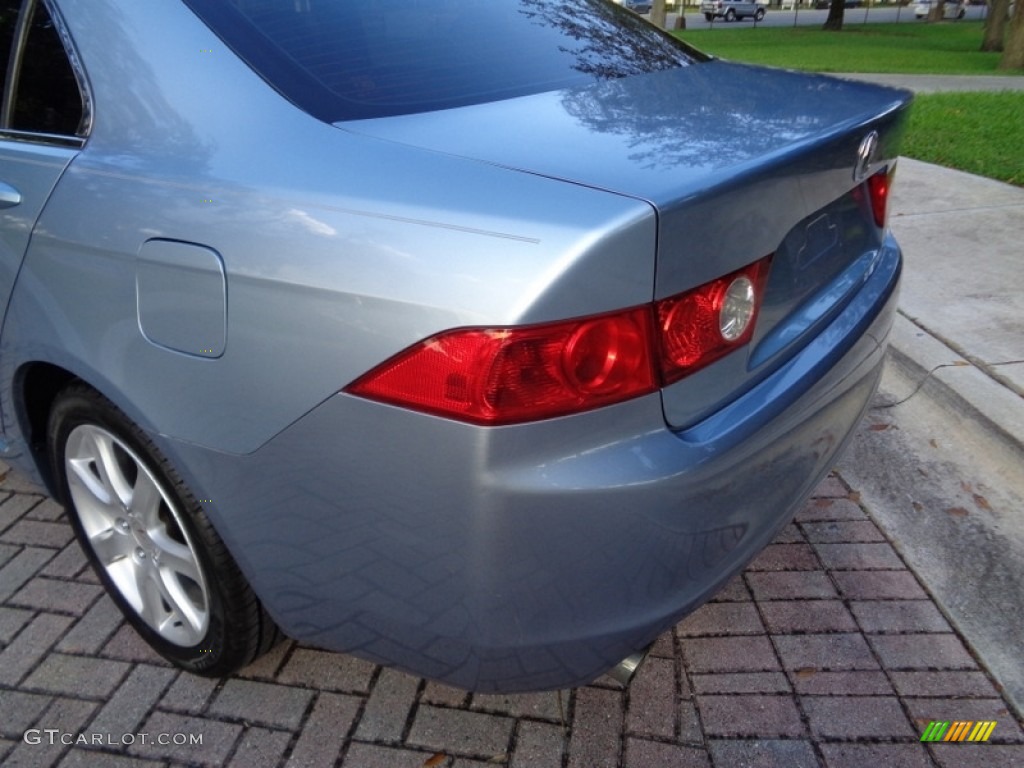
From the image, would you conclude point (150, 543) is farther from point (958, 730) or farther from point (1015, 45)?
point (1015, 45)

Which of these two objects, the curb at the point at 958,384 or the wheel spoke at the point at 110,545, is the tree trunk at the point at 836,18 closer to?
the curb at the point at 958,384

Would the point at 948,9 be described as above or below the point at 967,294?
below

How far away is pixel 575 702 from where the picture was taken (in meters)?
2.25

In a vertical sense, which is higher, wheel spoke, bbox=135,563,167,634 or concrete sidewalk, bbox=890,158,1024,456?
wheel spoke, bbox=135,563,167,634

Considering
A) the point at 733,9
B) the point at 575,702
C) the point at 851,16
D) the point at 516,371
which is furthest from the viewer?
the point at 851,16

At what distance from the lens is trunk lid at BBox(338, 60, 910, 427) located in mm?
1620

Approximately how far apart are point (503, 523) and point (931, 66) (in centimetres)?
2135

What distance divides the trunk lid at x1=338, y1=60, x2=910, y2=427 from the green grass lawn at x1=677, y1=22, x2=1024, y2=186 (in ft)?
17.9

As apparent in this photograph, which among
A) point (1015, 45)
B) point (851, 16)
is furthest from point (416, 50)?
point (851, 16)

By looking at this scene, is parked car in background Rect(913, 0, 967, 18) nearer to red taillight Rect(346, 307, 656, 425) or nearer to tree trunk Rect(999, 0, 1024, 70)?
tree trunk Rect(999, 0, 1024, 70)

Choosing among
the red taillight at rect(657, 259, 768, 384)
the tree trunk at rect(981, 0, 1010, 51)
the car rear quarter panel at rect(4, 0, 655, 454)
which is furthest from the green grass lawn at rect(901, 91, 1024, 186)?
the tree trunk at rect(981, 0, 1010, 51)

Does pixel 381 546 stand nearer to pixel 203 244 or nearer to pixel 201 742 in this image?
pixel 203 244

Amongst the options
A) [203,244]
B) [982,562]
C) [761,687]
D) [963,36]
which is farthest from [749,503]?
[963,36]

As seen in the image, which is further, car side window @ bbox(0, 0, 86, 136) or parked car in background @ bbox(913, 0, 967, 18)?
parked car in background @ bbox(913, 0, 967, 18)
